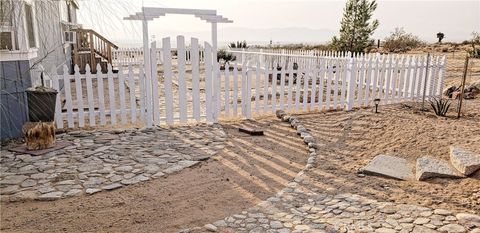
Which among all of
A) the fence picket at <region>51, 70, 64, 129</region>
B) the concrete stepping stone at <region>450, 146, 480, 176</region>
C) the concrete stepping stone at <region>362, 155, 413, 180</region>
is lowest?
the concrete stepping stone at <region>362, 155, 413, 180</region>

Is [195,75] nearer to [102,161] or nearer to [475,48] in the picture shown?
[102,161]

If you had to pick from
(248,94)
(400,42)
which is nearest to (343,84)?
(248,94)

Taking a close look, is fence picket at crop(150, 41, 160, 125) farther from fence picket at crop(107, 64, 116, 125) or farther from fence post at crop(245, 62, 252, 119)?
fence post at crop(245, 62, 252, 119)

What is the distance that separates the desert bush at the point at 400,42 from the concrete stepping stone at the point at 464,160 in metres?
21.4

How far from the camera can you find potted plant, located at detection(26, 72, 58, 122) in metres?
4.87

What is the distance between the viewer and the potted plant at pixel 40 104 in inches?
192

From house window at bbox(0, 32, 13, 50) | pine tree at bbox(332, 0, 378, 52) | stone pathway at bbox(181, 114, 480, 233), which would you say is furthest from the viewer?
pine tree at bbox(332, 0, 378, 52)

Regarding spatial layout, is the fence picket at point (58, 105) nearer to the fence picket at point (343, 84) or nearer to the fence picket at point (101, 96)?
the fence picket at point (101, 96)

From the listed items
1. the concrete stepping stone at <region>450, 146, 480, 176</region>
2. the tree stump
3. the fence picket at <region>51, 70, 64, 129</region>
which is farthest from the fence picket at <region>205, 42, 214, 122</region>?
the concrete stepping stone at <region>450, 146, 480, 176</region>

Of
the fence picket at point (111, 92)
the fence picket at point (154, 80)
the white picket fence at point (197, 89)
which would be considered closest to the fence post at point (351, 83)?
the white picket fence at point (197, 89)

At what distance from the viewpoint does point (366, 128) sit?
6098 millimetres

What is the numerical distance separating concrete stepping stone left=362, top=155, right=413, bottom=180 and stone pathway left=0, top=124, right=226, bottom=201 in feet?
7.06

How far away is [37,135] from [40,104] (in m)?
0.44

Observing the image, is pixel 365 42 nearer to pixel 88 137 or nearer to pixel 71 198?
pixel 88 137
